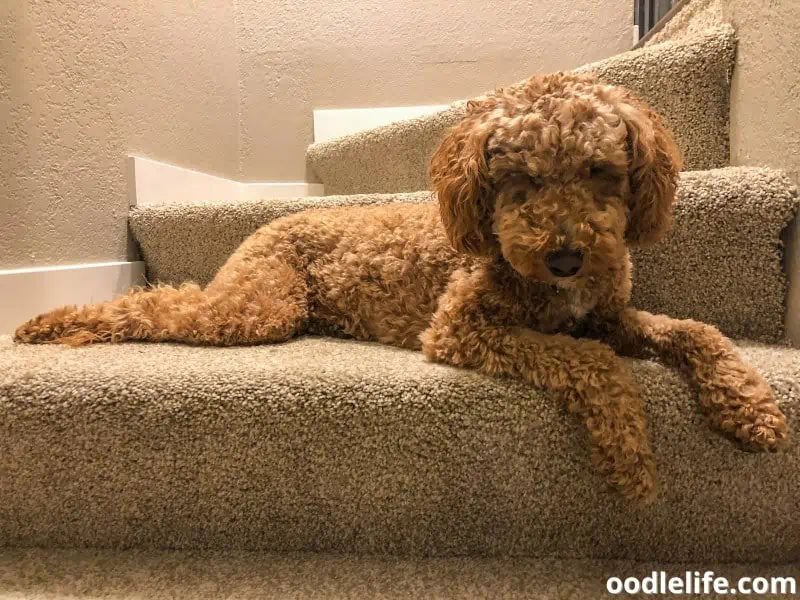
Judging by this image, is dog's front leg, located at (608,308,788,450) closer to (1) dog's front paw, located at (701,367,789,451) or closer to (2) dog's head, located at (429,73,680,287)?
(1) dog's front paw, located at (701,367,789,451)

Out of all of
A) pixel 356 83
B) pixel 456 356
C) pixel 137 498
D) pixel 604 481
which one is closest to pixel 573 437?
pixel 604 481

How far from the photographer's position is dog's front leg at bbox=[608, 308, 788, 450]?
2.45 feet

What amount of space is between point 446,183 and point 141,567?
0.78m

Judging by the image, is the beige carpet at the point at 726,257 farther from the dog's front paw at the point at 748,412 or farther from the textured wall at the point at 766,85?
the dog's front paw at the point at 748,412

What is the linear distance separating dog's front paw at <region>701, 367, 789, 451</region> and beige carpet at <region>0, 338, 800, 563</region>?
3 centimetres

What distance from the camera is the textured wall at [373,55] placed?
90.8 inches

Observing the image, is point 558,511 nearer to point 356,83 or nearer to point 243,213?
point 243,213

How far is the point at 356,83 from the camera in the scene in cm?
241

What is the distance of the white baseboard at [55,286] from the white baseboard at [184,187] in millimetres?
231

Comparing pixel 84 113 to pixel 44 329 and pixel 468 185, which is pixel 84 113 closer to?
pixel 44 329

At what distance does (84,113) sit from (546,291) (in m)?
1.27

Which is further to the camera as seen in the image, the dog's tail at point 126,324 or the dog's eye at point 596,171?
the dog's tail at point 126,324

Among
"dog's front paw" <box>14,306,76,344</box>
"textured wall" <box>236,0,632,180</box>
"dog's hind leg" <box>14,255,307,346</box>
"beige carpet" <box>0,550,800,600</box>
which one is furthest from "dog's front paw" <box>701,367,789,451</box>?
"textured wall" <box>236,0,632,180</box>

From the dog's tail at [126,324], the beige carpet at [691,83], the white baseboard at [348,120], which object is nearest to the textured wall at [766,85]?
the beige carpet at [691,83]
